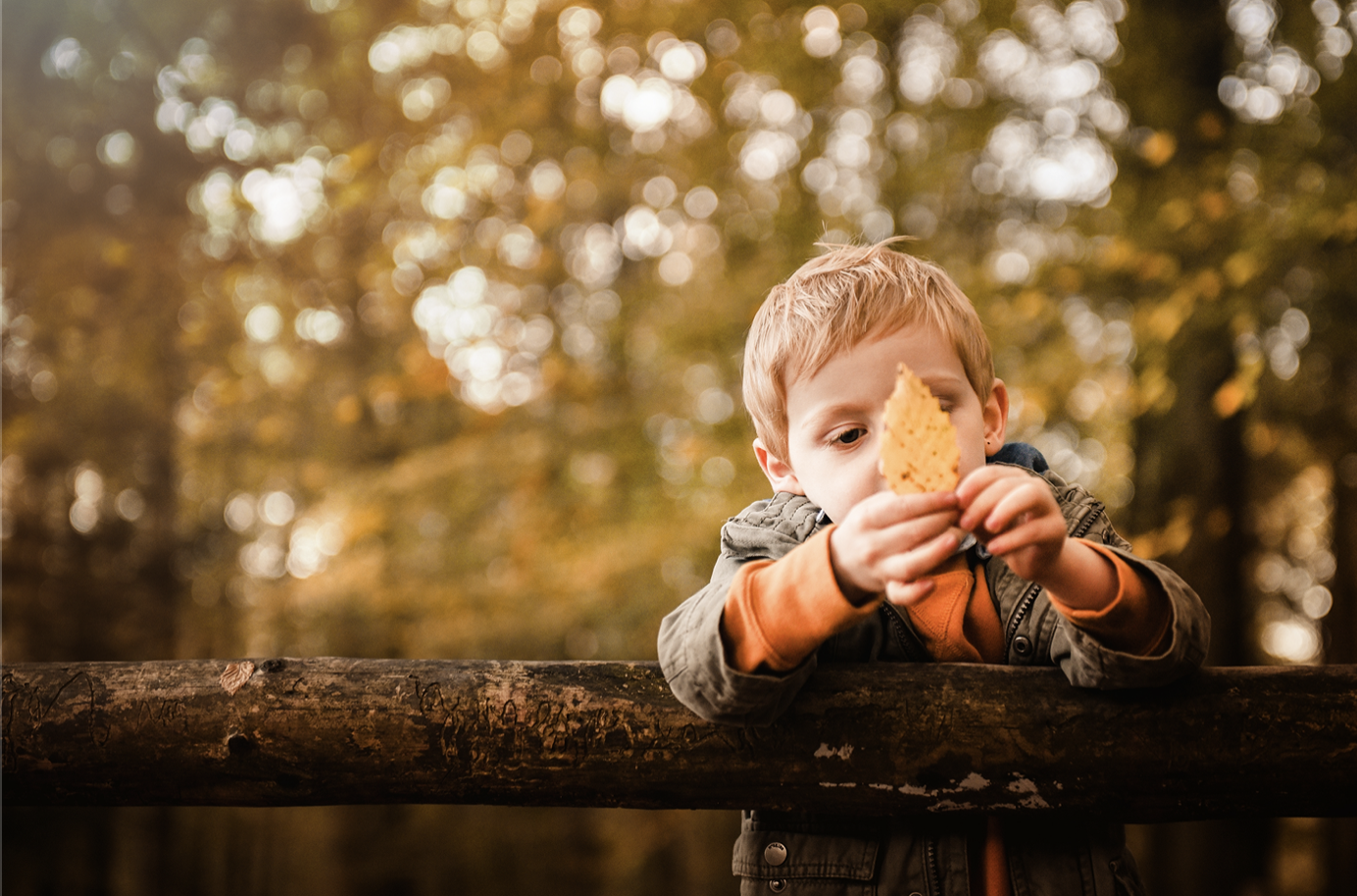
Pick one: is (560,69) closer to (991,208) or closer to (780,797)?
(991,208)

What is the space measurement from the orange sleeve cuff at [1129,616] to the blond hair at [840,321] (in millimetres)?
420

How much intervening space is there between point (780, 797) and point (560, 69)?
→ 5458 mm

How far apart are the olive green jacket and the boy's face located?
0.12m

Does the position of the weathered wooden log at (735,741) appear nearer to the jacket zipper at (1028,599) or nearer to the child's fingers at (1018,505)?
the jacket zipper at (1028,599)

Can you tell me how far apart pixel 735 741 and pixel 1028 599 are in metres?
0.52

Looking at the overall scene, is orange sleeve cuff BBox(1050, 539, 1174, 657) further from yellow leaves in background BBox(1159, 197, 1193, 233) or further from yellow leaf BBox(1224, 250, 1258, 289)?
yellow leaves in background BBox(1159, 197, 1193, 233)

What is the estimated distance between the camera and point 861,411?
130 centimetres

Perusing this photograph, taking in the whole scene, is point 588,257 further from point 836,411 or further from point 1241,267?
point 836,411

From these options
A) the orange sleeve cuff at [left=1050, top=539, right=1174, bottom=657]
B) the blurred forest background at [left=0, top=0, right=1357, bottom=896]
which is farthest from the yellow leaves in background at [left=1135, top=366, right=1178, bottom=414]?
the orange sleeve cuff at [left=1050, top=539, right=1174, bottom=657]

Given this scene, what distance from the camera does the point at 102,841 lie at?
8.47m

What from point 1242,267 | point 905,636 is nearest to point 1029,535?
point 905,636

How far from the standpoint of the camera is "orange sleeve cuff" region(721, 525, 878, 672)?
108cm

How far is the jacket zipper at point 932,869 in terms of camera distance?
129cm

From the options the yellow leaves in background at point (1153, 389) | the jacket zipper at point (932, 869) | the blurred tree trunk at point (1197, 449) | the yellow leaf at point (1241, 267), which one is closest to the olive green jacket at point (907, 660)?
the jacket zipper at point (932, 869)
